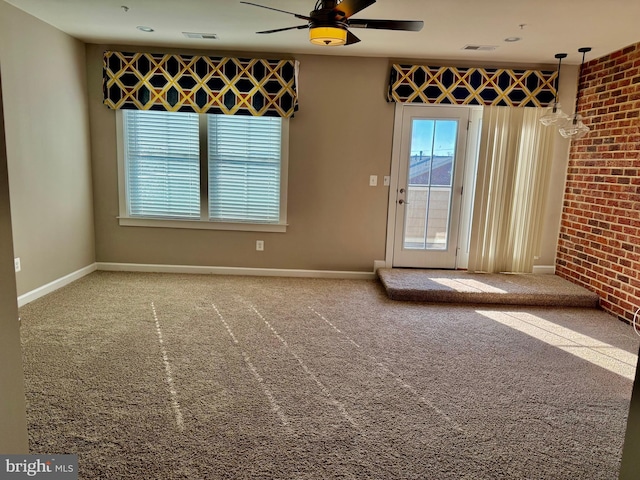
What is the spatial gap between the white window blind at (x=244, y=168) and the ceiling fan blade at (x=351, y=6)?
2.30m

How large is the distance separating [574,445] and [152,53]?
5005mm

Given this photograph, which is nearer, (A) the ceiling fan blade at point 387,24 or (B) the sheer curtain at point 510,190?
(A) the ceiling fan blade at point 387,24

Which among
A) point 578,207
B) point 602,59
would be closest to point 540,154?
point 578,207

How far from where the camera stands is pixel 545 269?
16.4ft

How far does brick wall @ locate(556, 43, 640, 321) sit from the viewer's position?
12.6 feet

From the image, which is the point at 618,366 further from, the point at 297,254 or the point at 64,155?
the point at 64,155

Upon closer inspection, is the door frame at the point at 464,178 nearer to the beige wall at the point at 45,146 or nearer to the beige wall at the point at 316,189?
the beige wall at the point at 316,189

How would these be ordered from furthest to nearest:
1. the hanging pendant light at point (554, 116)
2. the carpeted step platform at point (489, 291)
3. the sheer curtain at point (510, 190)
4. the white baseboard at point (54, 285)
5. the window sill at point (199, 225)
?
1. the window sill at point (199, 225)
2. the sheer curtain at point (510, 190)
3. the hanging pendant light at point (554, 116)
4. the carpeted step platform at point (489, 291)
5. the white baseboard at point (54, 285)

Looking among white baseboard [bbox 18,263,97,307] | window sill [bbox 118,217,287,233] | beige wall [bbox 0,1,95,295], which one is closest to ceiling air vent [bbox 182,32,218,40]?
beige wall [bbox 0,1,95,295]

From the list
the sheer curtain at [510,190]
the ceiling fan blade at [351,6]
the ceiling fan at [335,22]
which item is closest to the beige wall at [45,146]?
the ceiling fan at [335,22]

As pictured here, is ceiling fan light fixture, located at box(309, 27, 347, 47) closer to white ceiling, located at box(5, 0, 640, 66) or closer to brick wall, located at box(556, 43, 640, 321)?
white ceiling, located at box(5, 0, 640, 66)

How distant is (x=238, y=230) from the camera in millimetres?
4906

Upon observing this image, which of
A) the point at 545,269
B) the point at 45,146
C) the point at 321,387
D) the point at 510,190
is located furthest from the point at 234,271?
the point at 545,269

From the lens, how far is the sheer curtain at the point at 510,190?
4.71 m
